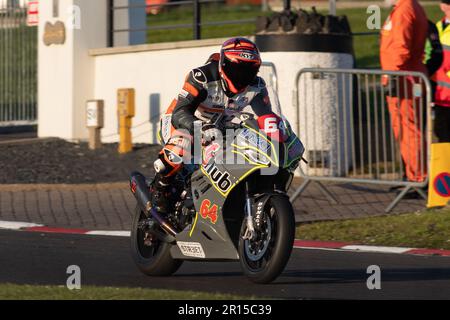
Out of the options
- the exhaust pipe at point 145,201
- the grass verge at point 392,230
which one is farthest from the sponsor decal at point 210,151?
the grass verge at point 392,230

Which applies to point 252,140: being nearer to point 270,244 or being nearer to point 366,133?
point 270,244

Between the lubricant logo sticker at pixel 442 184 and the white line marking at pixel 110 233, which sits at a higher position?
the lubricant logo sticker at pixel 442 184

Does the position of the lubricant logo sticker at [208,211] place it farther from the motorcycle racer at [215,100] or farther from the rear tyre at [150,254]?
the rear tyre at [150,254]

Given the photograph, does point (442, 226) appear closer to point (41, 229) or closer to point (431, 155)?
point (431, 155)

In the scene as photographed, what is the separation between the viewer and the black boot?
9.26 meters

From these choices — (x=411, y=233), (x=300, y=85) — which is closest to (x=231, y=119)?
(x=411, y=233)

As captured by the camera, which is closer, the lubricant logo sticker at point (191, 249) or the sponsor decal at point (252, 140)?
the sponsor decal at point (252, 140)

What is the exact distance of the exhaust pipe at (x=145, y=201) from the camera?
30.2 ft

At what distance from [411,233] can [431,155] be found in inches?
57.5

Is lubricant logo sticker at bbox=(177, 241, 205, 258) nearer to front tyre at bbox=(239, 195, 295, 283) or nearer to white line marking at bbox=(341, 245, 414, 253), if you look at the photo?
front tyre at bbox=(239, 195, 295, 283)

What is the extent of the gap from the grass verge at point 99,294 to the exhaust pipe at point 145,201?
2.98 feet

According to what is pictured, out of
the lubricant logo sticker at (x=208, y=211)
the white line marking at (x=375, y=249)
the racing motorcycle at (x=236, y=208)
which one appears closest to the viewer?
the racing motorcycle at (x=236, y=208)

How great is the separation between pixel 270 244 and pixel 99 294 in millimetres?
1149
